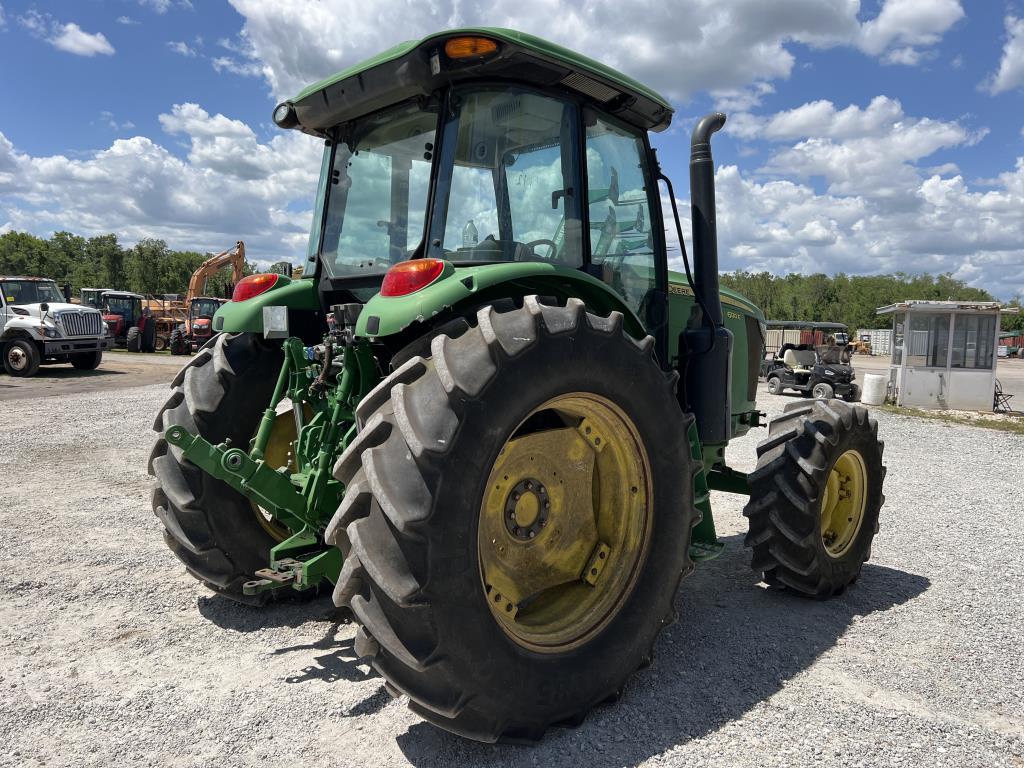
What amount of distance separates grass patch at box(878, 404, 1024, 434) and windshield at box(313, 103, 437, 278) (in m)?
13.0

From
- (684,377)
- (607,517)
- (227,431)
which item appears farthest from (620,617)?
(227,431)

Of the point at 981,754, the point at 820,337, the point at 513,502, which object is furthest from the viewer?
the point at 820,337

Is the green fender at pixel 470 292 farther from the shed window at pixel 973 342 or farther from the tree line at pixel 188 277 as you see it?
the tree line at pixel 188 277

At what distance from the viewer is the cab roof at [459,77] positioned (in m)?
2.83

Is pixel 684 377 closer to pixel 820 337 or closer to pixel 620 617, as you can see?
pixel 620 617

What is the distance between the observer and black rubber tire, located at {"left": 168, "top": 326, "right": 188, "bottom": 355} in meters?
25.4

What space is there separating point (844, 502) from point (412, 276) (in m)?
3.10

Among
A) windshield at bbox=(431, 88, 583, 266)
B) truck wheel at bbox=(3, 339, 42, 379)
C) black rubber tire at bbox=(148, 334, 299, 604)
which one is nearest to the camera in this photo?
windshield at bbox=(431, 88, 583, 266)

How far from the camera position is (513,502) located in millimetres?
2779

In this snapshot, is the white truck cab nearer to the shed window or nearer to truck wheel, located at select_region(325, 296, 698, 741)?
truck wheel, located at select_region(325, 296, 698, 741)

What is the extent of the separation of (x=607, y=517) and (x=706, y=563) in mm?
2007

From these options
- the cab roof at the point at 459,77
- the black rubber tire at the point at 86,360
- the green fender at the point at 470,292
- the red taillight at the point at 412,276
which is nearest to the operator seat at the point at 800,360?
the cab roof at the point at 459,77

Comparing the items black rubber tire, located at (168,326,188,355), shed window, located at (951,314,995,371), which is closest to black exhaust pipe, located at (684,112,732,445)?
shed window, located at (951,314,995,371)

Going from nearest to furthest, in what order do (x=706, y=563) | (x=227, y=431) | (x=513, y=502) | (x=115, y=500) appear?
(x=513, y=502) → (x=227, y=431) → (x=706, y=563) → (x=115, y=500)
